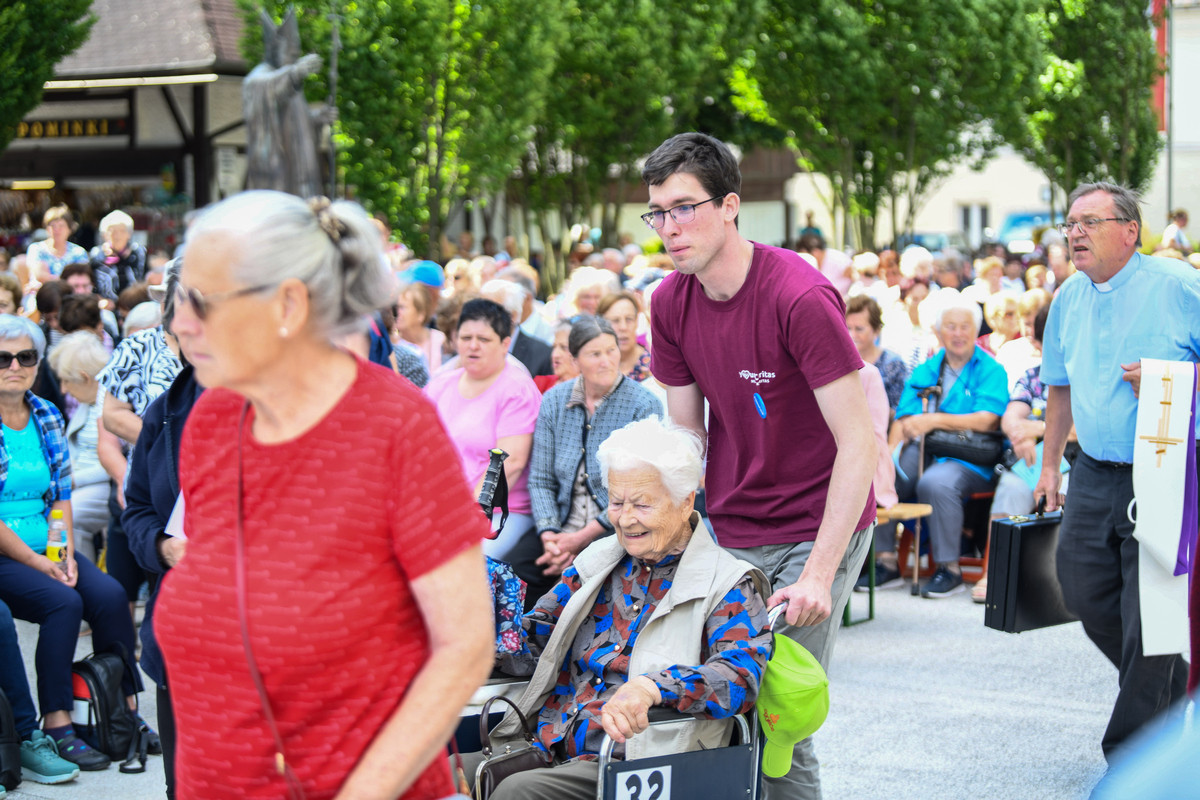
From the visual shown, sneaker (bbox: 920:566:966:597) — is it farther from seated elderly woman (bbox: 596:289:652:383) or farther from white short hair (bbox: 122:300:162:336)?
white short hair (bbox: 122:300:162:336)

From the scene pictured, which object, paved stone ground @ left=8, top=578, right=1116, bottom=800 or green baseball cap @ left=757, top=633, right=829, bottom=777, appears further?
paved stone ground @ left=8, top=578, right=1116, bottom=800

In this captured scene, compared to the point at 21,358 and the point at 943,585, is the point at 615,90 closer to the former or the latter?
the point at 943,585

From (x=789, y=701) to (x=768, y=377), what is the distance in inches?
33.1

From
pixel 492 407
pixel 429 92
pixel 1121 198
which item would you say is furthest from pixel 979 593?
pixel 429 92

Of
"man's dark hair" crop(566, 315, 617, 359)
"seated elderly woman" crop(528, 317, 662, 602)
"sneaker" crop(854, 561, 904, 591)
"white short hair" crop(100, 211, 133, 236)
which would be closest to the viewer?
"seated elderly woman" crop(528, 317, 662, 602)

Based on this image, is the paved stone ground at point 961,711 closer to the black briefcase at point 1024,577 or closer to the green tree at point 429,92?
the black briefcase at point 1024,577

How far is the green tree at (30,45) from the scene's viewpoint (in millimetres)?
13492

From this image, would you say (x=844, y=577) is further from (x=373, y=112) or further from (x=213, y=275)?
(x=373, y=112)

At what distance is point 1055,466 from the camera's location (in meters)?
4.91

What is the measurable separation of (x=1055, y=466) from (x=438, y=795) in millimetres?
3511

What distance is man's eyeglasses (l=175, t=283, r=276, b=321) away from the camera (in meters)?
1.86

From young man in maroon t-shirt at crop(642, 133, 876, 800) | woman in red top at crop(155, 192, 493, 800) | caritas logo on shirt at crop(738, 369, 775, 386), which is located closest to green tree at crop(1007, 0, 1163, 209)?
young man in maroon t-shirt at crop(642, 133, 876, 800)

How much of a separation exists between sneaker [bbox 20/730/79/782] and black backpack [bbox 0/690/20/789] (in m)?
0.14

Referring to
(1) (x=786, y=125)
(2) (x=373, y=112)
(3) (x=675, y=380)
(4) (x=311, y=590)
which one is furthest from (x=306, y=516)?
(1) (x=786, y=125)
